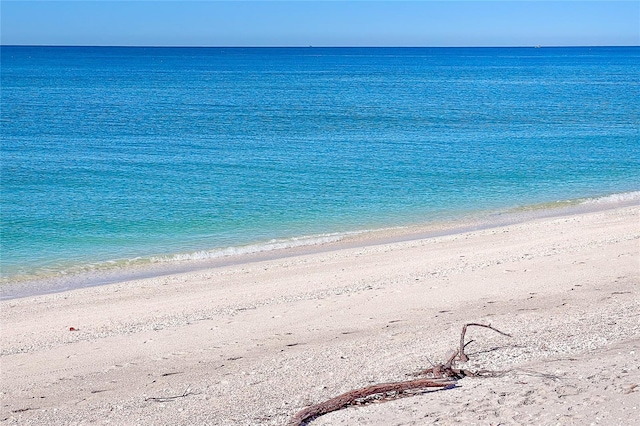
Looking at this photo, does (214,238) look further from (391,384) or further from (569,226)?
(391,384)

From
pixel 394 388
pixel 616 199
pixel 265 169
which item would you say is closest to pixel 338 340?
pixel 394 388

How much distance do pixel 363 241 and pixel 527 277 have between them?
5726 mm

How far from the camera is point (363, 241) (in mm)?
17234

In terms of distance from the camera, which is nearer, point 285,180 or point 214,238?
point 214,238

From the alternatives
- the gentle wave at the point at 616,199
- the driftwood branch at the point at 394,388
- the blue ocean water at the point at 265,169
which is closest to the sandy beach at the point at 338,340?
the driftwood branch at the point at 394,388

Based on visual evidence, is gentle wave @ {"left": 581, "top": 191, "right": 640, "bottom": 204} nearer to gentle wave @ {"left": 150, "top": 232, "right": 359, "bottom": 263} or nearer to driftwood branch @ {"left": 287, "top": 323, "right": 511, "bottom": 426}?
gentle wave @ {"left": 150, "top": 232, "right": 359, "bottom": 263}

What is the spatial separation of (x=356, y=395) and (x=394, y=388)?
362mm

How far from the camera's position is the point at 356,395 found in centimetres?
687

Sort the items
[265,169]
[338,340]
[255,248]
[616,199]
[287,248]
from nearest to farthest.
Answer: [338,340]
[255,248]
[287,248]
[616,199]
[265,169]

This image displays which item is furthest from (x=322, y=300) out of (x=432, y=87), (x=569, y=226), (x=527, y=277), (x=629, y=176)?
(x=432, y=87)

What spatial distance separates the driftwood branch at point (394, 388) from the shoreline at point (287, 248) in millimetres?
8244

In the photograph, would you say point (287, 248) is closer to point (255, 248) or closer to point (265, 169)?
point (255, 248)

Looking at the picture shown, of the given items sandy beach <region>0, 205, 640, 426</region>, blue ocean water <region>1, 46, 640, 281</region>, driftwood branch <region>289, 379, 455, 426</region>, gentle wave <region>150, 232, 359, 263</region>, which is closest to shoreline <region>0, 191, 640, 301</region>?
gentle wave <region>150, 232, 359, 263</region>

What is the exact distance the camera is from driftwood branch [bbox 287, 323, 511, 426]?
6598mm
